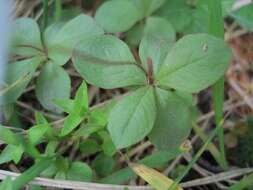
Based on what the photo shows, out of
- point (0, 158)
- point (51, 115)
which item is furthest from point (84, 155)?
point (0, 158)

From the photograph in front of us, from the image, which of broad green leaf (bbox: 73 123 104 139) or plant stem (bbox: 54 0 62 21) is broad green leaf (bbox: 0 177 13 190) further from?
plant stem (bbox: 54 0 62 21)

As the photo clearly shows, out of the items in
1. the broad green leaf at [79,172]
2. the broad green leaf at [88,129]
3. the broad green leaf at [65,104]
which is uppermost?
the broad green leaf at [65,104]

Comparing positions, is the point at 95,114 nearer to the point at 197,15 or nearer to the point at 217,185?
the point at 217,185

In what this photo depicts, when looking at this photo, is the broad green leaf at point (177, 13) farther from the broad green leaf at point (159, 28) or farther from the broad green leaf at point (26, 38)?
the broad green leaf at point (26, 38)

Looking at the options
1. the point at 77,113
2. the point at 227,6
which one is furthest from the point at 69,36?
the point at 227,6

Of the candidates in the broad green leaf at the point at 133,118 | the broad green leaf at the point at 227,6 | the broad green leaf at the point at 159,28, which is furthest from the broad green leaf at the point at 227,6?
the broad green leaf at the point at 133,118

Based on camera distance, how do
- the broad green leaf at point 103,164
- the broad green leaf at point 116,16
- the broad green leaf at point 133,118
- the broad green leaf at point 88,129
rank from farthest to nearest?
the broad green leaf at point 116,16
the broad green leaf at point 103,164
the broad green leaf at point 88,129
the broad green leaf at point 133,118

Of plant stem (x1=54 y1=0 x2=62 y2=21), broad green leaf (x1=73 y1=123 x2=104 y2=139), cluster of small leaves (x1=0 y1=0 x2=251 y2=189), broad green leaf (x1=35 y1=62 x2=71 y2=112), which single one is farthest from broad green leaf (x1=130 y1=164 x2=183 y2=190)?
plant stem (x1=54 y1=0 x2=62 y2=21)
